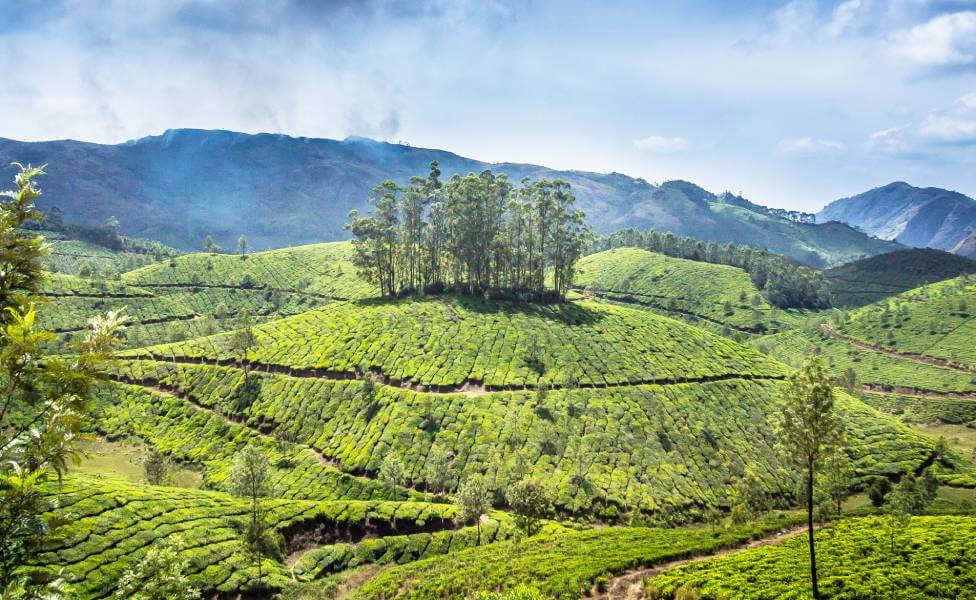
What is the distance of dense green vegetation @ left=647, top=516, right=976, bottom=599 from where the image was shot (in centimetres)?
3403

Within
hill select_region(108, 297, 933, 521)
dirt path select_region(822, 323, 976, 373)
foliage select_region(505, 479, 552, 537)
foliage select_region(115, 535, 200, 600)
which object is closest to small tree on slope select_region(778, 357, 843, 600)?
foliage select_region(505, 479, 552, 537)

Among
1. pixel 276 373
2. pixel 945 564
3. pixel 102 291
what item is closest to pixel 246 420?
pixel 276 373

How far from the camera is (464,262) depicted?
427 ft

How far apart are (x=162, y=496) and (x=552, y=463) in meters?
50.3

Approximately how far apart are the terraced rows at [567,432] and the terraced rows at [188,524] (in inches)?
431

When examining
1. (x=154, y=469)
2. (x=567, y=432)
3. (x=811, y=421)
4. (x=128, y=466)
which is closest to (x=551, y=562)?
(x=811, y=421)

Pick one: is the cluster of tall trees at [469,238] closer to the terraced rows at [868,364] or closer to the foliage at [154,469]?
the foliage at [154,469]

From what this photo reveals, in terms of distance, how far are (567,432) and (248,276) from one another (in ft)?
523

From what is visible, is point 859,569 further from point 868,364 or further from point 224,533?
point 868,364

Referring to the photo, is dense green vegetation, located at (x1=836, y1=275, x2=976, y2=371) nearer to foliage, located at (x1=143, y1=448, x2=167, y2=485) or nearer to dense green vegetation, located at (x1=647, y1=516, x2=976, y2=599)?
dense green vegetation, located at (x1=647, y1=516, x2=976, y2=599)

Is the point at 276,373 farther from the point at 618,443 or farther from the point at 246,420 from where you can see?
the point at 618,443

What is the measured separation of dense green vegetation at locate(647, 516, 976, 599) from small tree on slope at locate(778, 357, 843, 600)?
3.30m

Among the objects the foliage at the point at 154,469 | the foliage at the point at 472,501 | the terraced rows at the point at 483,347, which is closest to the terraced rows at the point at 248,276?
the terraced rows at the point at 483,347

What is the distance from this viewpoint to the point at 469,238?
408ft
